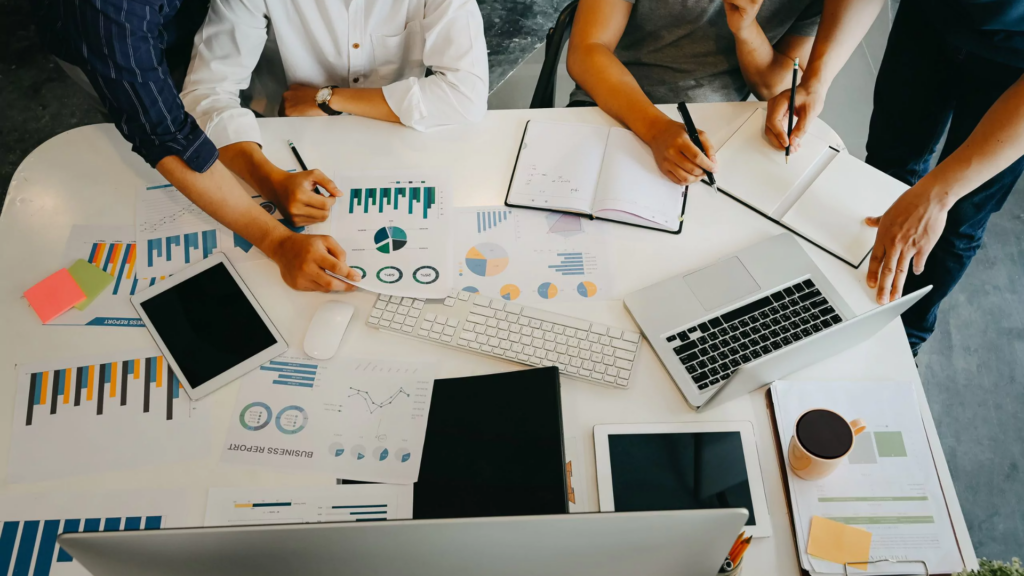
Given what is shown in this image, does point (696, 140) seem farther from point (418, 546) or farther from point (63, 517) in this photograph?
point (63, 517)

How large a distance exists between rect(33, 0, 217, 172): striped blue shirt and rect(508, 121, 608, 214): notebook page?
588mm

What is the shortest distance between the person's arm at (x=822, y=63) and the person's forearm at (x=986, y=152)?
10.4 inches

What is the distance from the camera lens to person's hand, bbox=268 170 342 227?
1238 millimetres

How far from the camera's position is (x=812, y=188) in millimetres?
1276

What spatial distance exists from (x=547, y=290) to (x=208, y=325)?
60cm

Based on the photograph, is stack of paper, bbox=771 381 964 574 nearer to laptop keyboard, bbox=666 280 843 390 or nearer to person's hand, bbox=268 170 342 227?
laptop keyboard, bbox=666 280 843 390

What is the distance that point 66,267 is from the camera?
1.21 m

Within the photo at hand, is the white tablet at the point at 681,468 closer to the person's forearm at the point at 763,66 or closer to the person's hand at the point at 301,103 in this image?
the person's forearm at the point at 763,66

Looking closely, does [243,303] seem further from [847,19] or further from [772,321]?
[847,19]

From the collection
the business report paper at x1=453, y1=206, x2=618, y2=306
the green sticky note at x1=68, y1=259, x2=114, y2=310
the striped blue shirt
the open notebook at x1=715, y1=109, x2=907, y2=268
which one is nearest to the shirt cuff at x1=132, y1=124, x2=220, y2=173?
the striped blue shirt

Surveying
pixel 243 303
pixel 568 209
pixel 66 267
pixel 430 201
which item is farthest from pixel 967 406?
pixel 66 267

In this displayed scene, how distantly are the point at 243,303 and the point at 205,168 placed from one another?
0.25 meters

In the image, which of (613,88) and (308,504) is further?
(613,88)

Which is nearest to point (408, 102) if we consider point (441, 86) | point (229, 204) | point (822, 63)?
point (441, 86)
